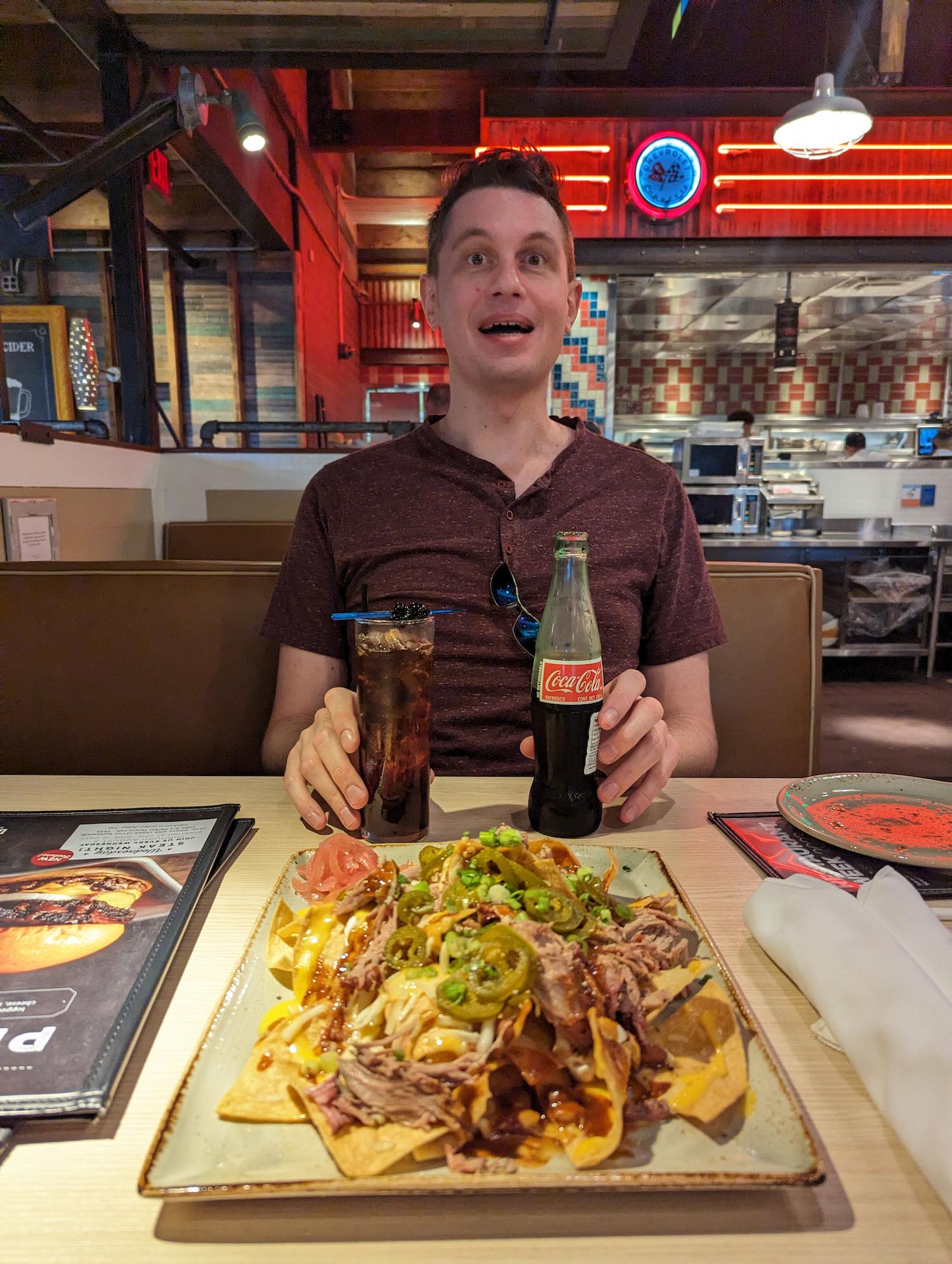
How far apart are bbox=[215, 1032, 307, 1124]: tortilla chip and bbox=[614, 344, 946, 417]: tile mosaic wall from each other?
10690 millimetres

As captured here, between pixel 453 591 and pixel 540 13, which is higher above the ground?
pixel 540 13

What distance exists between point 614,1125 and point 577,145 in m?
7.23

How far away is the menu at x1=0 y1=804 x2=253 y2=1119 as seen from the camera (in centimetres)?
57

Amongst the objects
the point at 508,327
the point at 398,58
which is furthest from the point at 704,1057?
the point at 398,58

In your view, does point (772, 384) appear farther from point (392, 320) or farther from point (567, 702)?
point (567, 702)

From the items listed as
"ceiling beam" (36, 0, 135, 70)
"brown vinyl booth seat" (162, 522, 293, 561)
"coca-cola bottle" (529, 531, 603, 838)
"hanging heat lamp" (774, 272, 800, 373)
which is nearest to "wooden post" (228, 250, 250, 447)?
"ceiling beam" (36, 0, 135, 70)

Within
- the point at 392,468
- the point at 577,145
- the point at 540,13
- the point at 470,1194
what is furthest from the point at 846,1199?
the point at 577,145

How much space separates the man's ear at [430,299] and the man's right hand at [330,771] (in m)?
0.96

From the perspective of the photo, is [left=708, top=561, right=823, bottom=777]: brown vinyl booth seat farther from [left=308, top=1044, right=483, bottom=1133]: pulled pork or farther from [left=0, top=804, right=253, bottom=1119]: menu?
[left=308, top=1044, right=483, bottom=1133]: pulled pork

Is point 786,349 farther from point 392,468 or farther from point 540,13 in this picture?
point 392,468

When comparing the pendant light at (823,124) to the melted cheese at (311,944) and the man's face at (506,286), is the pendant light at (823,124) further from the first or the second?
the melted cheese at (311,944)

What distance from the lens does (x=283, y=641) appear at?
1529mm

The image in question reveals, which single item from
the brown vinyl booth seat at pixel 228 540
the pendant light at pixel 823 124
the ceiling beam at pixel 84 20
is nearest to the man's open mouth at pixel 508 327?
the brown vinyl booth seat at pixel 228 540

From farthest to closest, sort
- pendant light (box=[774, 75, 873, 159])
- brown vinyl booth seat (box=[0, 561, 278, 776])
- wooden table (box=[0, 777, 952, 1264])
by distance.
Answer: pendant light (box=[774, 75, 873, 159]), brown vinyl booth seat (box=[0, 561, 278, 776]), wooden table (box=[0, 777, 952, 1264])
